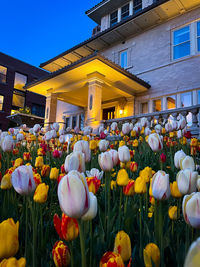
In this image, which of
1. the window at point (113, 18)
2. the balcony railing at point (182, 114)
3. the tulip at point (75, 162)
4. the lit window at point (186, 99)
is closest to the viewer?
the tulip at point (75, 162)

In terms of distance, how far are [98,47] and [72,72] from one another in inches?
186

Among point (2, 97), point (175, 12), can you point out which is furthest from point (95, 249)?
point (2, 97)

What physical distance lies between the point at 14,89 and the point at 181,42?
19.6m

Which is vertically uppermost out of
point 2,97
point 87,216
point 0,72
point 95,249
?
point 0,72

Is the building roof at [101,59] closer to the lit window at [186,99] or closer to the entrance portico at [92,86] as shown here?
the entrance portico at [92,86]

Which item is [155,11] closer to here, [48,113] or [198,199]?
[48,113]

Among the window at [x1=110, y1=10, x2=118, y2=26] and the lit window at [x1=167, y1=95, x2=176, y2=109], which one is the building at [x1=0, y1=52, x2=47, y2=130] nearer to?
the window at [x1=110, y1=10, x2=118, y2=26]

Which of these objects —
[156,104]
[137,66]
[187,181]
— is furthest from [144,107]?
[187,181]

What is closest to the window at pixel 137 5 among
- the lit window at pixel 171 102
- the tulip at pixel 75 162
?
the lit window at pixel 171 102

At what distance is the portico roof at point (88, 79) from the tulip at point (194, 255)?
25.4 ft

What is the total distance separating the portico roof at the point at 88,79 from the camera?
816 cm

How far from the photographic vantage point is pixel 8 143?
1729 mm

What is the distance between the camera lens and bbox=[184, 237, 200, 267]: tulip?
26 centimetres

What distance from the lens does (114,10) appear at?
12.9m
